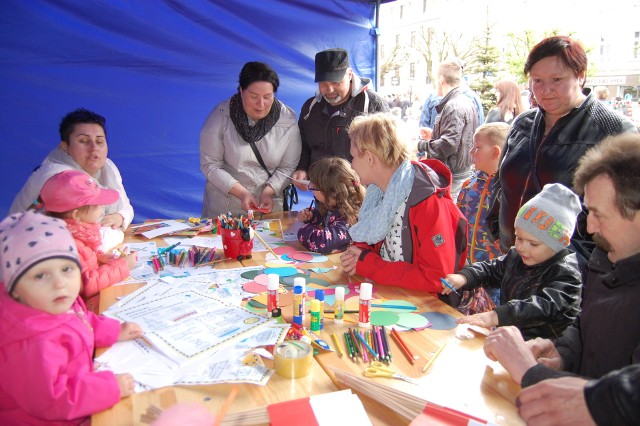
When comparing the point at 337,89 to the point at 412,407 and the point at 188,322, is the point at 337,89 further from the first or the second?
the point at 412,407

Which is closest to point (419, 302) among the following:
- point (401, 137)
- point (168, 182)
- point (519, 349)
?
point (519, 349)

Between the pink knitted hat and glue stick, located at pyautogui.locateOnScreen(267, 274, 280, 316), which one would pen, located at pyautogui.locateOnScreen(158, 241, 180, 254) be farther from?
the pink knitted hat

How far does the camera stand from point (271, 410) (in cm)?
115

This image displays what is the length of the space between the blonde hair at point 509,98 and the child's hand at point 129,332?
4.91 m

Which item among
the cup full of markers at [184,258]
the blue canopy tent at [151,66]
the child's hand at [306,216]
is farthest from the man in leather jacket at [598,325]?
the blue canopy tent at [151,66]

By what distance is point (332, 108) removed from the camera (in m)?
3.32

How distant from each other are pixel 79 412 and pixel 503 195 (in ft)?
6.86

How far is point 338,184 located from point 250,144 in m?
0.88

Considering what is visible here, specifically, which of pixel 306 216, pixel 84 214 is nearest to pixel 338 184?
pixel 306 216

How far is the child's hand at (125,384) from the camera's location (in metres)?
1.21

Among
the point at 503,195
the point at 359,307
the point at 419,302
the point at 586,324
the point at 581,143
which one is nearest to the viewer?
the point at 586,324

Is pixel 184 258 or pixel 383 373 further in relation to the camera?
pixel 184 258

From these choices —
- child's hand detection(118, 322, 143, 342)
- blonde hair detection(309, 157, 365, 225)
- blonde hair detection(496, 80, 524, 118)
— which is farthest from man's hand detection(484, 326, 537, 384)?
blonde hair detection(496, 80, 524, 118)

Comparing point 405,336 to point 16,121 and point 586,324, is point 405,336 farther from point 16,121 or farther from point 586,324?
point 16,121
